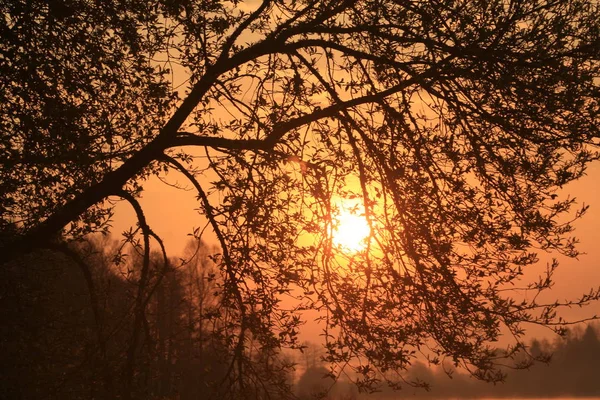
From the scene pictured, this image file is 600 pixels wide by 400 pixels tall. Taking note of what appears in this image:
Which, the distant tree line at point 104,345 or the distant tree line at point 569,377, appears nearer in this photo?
the distant tree line at point 104,345

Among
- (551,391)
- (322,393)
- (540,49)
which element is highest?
(551,391)

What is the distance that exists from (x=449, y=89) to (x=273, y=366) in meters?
4.82

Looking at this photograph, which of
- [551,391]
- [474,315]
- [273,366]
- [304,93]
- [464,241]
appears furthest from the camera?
[551,391]

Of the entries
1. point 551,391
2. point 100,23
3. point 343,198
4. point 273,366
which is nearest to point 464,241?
point 343,198

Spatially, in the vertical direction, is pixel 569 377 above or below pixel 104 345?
above

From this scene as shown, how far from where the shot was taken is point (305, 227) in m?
9.62

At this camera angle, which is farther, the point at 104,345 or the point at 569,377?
the point at 569,377

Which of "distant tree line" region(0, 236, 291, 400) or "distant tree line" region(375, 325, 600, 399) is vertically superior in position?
"distant tree line" region(375, 325, 600, 399)

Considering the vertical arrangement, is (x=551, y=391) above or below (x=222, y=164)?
above

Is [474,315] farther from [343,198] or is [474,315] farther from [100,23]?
[100,23]

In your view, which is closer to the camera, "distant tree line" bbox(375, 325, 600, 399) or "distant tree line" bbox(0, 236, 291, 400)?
"distant tree line" bbox(0, 236, 291, 400)

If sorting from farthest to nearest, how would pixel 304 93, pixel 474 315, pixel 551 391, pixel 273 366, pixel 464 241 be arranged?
pixel 551 391, pixel 304 93, pixel 273 366, pixel 464 241, pixel 474 315

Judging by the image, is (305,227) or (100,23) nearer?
(305,227)

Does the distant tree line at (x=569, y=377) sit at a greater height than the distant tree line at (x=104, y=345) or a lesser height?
greater
